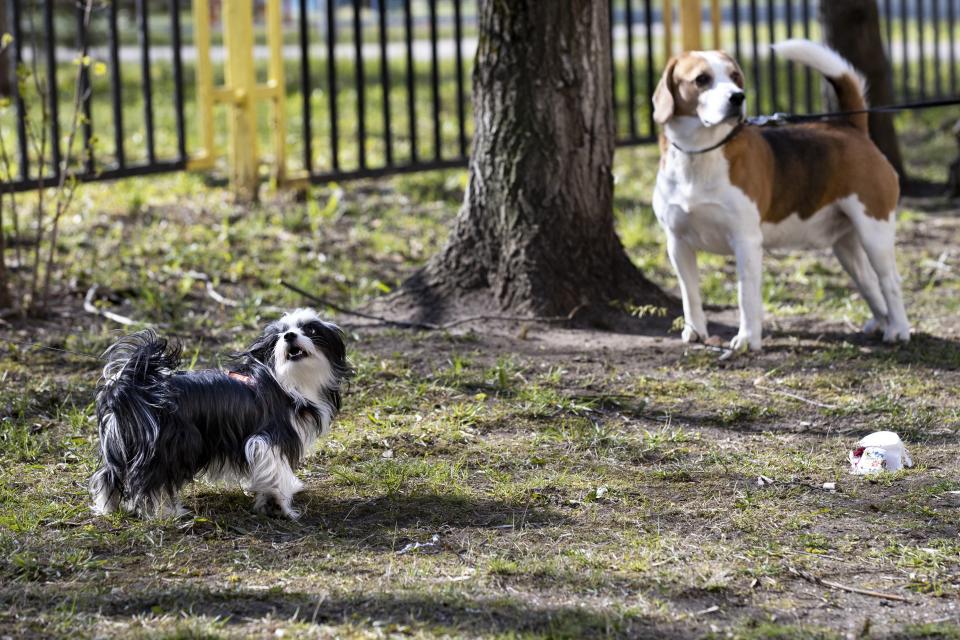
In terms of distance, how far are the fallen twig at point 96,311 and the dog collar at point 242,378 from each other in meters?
2.67

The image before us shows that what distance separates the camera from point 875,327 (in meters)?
6.86

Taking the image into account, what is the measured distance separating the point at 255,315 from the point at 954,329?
380cm

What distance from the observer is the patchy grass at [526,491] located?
373 cm

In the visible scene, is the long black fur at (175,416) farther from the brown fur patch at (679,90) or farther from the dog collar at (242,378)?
the brown fur patch at (679,90)

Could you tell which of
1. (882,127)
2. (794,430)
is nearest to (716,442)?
(794,430)

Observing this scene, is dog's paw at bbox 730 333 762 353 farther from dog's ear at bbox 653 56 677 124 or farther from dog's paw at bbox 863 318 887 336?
dog's ear at bbox 653 56 677 124

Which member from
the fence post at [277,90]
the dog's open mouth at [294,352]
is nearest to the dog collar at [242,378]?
the dog's open mouth at [294,352]

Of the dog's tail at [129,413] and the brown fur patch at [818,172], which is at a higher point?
the brown fur patch at [818,172]

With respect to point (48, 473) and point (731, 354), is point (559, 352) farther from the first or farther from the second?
point (48, 473)

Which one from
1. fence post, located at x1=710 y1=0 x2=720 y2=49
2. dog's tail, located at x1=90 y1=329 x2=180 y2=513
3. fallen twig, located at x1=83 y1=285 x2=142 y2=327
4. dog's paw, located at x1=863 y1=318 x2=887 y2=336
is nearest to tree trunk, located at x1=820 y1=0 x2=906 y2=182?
fence post, located at x1=710 y1=0 x2=720 y2=49

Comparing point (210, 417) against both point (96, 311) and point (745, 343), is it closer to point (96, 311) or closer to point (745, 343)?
point (745, 343)

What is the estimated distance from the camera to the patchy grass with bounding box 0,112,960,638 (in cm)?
373

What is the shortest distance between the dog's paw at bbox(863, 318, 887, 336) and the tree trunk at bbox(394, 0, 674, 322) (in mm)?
1184

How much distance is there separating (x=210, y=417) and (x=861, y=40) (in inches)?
288
